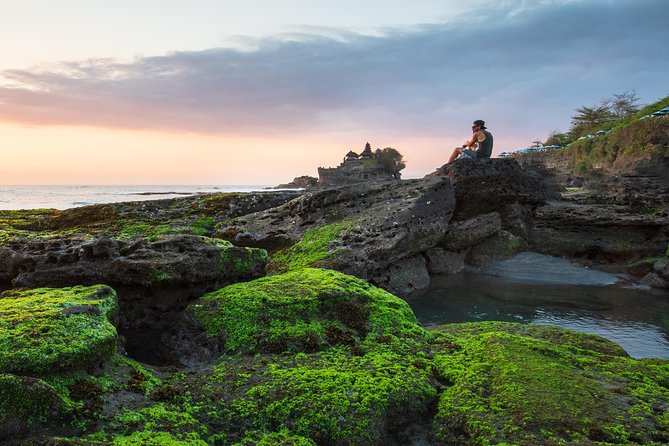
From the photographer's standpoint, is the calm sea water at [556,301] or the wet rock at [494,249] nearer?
the calm sea water at [556,301]

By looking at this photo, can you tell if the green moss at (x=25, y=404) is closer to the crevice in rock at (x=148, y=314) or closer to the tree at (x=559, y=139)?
the crevice in rock at (x=148, y=314)

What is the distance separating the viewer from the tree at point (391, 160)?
288 ft

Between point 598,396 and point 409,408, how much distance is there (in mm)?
2355

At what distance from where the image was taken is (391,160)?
89.5 meters

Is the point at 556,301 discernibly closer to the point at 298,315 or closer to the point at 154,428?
the point at 298,315

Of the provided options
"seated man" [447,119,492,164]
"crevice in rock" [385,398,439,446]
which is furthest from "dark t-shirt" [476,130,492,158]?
"crevice in rock" [385,398,439,446]

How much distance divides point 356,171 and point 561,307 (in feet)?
240

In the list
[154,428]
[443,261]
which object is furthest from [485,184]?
[154,428]

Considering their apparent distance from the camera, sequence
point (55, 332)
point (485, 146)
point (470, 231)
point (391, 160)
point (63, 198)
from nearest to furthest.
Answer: point (55, 332) → point (470, 231) → point (485, 146) → point (63, 198) → point (391, 160)

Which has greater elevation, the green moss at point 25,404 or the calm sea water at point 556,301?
the green moss at point 25,404

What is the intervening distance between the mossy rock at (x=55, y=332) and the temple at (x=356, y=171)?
7585cm

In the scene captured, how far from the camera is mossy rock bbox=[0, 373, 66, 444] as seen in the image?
13.0ft

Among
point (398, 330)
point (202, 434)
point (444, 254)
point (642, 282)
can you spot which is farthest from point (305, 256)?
point (642, 282)

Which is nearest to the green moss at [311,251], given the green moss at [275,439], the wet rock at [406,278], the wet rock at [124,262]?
the wet rock at [406,278]
